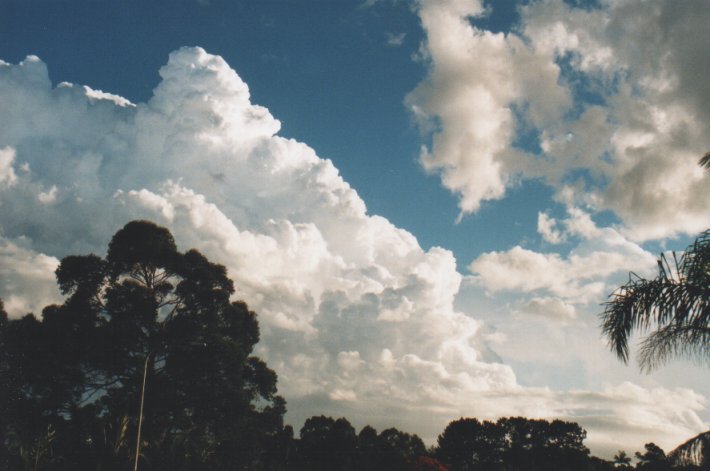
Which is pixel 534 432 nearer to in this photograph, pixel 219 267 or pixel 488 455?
pixel 488 455

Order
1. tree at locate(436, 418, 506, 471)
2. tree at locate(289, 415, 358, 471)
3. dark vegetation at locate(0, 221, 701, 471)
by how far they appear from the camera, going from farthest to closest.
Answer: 1. tree at locate(289, 415, 358, 471)
2. tree at locate(436, 418, 506, 471)
3. dark vegetation at locate(0, 221, 701, 471)

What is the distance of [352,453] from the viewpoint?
214 feet

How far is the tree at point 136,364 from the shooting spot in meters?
21.8

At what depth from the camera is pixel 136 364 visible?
908 inches

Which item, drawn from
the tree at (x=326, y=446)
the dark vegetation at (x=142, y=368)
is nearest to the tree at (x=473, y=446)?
the tree at (x=326, y=446)

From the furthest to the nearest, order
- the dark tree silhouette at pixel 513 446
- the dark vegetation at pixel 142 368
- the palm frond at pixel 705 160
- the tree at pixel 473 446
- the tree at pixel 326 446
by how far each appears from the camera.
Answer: the tree at pixel 326 446 < the tree at pixel 473 446 < the dark tree silhouette at pixel 513 446 < the dark vegetation at pixel 142 368 < the palm frond at pixel 705 160

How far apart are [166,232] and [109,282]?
3.77 metres

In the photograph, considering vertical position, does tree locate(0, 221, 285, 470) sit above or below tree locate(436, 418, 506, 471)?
above

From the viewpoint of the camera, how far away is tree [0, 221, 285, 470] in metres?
21.8

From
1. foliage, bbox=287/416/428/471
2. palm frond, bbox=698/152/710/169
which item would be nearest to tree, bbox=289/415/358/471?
foliage, bbox=287/416/428/471

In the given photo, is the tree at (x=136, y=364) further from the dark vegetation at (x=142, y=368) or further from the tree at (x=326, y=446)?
the tree at (x=326, y=446)

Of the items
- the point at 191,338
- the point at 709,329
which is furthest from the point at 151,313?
the point at 709,329

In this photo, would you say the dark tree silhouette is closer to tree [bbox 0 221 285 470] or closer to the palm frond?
tree [bbox 0 221 285 470]

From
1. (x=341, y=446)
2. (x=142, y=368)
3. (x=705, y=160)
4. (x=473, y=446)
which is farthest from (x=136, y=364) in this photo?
(x=473, y=446)
